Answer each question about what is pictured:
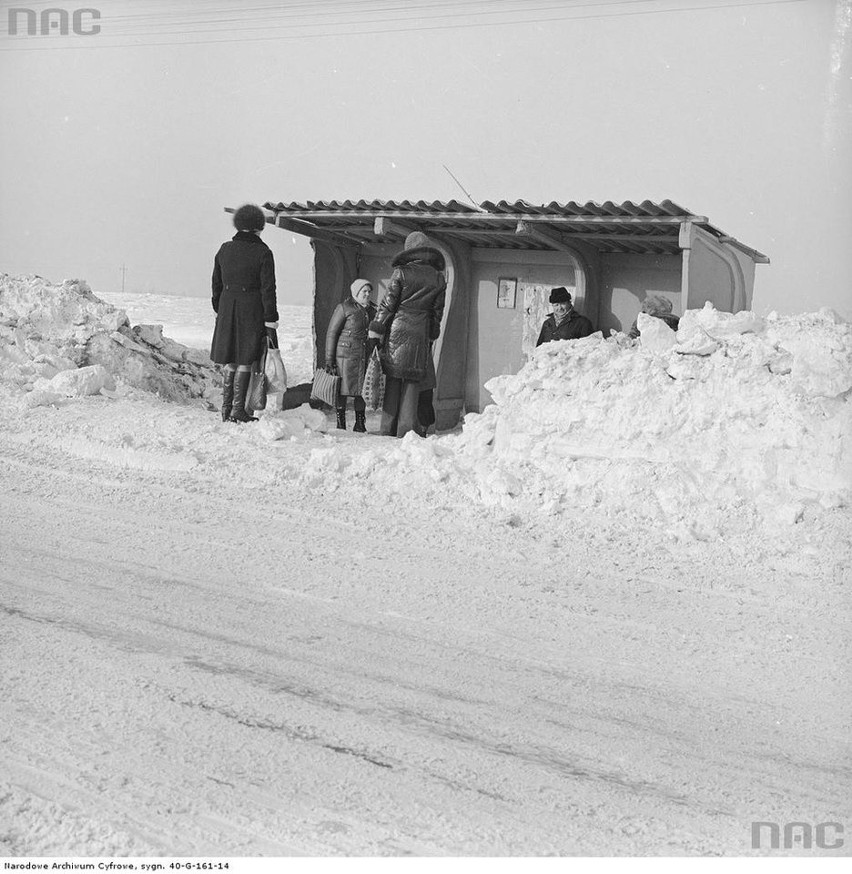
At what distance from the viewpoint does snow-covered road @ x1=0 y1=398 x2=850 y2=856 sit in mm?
2797

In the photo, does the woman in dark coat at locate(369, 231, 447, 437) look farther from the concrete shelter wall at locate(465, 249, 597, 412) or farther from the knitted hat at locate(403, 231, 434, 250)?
the concrete shelter wall at locate(465, 249, 597, 412)

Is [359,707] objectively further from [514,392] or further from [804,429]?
[514,392]

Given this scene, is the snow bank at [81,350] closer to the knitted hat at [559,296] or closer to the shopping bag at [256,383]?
the shopping bag at [256,383]

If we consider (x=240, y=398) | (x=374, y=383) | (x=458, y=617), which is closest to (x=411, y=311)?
(x=374, y=383)

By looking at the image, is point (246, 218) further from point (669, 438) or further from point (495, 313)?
point (669, 438)

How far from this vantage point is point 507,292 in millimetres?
10547

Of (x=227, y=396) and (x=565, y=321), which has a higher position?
(x=565, y=321)

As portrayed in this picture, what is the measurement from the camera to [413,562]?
511cm

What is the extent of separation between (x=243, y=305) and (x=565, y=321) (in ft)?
9.76

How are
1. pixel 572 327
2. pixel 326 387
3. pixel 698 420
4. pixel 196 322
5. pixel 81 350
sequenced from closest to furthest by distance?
pixel 698 420
pixel 572 327
pixel 326 387
pixel 81 350
pixel 196 322

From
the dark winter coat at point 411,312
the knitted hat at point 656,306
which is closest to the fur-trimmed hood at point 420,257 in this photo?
the dark winter coat at point 411,312

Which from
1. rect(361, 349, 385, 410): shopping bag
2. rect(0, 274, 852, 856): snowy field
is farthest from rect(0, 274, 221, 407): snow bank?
rect(361, 349, 385, 410): shopping bag

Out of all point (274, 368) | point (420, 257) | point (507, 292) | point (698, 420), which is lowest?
point (698, 420)

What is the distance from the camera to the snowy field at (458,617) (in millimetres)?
2863
